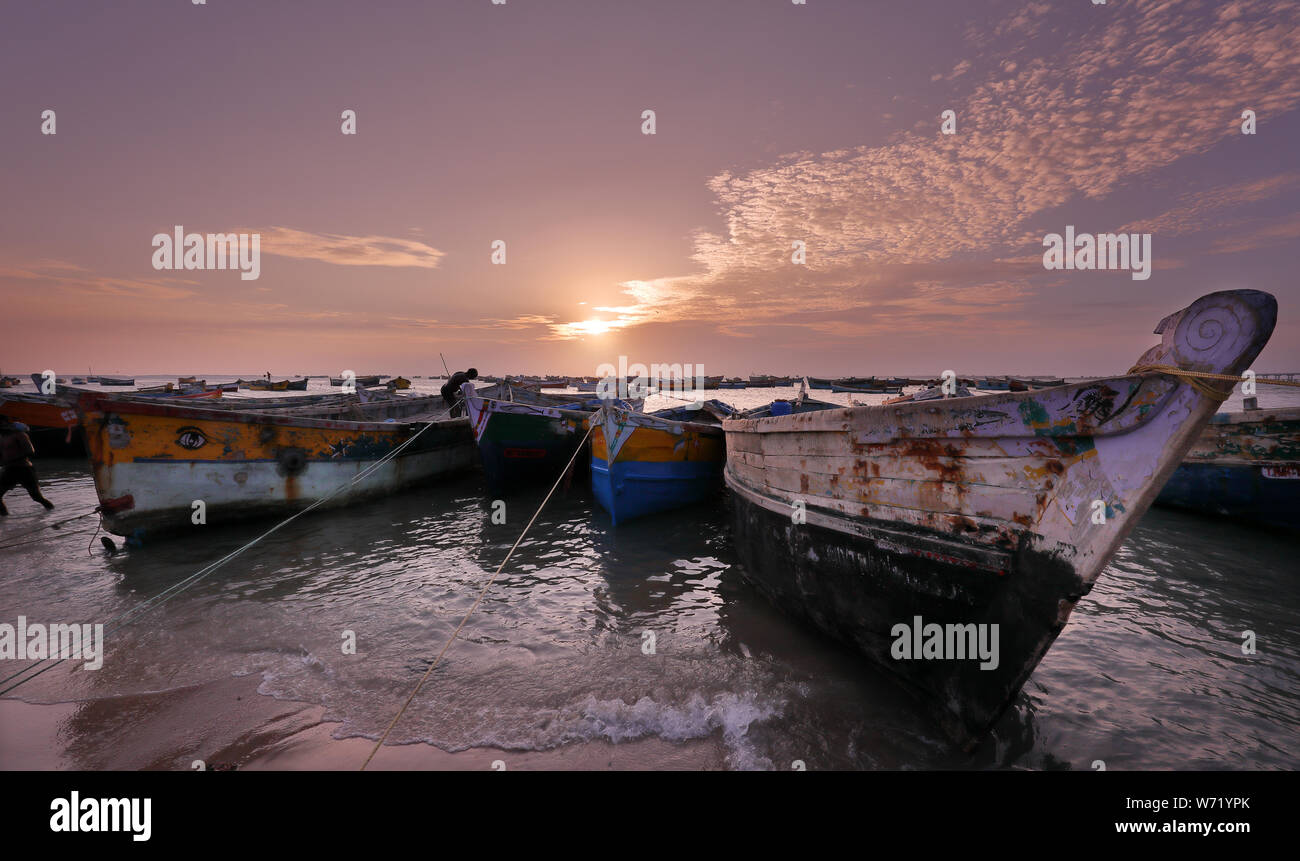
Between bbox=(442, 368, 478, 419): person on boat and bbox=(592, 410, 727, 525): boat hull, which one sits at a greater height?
bbox=(442, 368, 478, 419): person on boat

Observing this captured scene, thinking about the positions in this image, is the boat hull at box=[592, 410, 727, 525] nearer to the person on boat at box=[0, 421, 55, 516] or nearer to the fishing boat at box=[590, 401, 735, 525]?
the fishing boat at box=[590, 401, 735, 525]

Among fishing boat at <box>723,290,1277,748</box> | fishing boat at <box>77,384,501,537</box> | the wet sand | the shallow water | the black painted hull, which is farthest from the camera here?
fishing boat at <box>77,384,501,537</box>

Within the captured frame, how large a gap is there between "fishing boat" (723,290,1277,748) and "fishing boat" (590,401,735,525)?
5546 millimetres

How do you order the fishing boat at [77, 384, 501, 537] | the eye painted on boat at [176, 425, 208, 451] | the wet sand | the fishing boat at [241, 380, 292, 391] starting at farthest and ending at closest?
the fishing boat at [241, 380, 292, 391] → the eye painted on boat at [176, 425, 208, 451] → the fishing boat at [77, 384, 501, 537] → the wet sand

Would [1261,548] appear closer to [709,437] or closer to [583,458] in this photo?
[709,437]

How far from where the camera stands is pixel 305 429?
443 inches

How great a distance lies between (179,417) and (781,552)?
1167 cm

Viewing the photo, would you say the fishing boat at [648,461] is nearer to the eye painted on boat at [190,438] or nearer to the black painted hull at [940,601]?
the black painted hull at [940,601]

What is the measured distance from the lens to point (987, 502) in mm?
3766

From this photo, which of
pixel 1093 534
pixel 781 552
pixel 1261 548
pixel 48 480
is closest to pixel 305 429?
pixel 781 552

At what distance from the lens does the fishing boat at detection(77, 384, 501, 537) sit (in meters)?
8.95

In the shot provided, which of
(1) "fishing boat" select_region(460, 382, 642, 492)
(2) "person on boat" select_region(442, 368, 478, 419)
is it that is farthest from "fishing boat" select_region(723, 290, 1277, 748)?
(2) "person on boat" select_region(442, 368, 478, 419)

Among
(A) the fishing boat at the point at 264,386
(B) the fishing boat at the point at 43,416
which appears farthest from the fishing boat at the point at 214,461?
(A) the fishing boat at the point at 264,386

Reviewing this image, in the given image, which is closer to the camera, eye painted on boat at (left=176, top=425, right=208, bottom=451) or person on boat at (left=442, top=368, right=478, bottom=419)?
eye painted on boat at (left=176, top=425, right=208, bottom=451)
